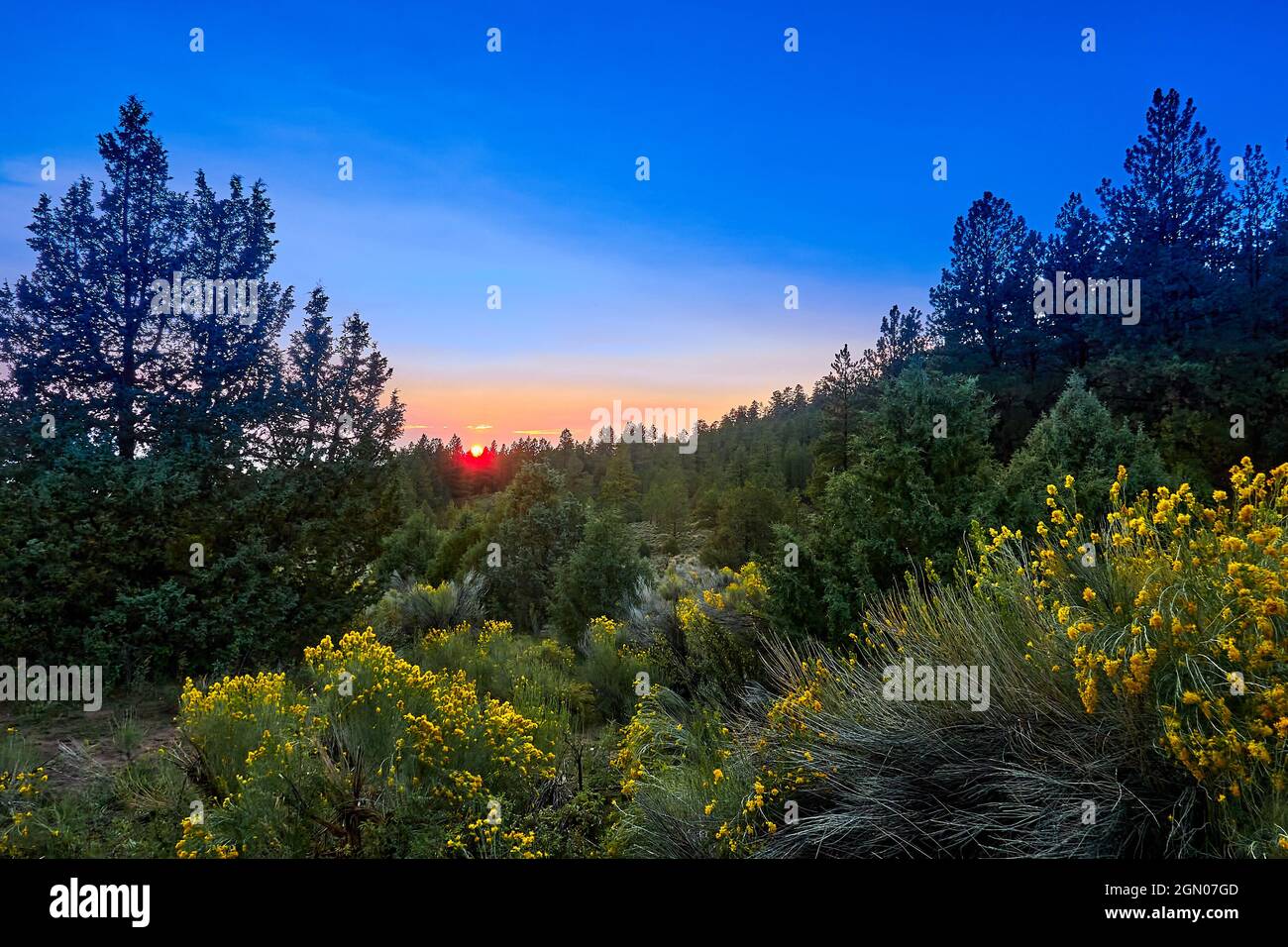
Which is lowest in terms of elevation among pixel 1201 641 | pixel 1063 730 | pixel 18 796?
pixel 18 796

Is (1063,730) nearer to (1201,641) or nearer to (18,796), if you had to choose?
(1201,641)

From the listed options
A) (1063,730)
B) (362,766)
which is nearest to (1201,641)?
(1063,730)

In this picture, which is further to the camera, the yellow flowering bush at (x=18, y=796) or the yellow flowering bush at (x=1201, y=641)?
the yellow flowering bush at (x=18, y=796)

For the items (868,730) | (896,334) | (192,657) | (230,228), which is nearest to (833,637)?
(868,730)

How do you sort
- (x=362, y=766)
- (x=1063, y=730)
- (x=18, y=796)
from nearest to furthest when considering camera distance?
(x=1063, y=730) < (x=362, y=766) < (x=18, y=796)

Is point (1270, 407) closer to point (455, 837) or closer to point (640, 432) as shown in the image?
point (640, 432)

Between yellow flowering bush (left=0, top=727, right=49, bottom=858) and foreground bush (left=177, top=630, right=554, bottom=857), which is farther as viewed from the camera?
yellow flowering bush (left=0, top=727, right=49, bottom=858)

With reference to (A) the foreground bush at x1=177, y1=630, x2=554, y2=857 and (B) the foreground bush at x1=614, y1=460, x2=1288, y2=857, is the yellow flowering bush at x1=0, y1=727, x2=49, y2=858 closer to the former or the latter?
(A) the foreground bush at x1=177, y1=630, x2=554, y2=857

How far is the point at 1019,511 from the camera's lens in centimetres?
636

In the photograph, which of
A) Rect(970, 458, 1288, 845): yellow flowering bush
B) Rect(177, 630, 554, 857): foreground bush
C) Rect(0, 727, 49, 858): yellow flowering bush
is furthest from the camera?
Rect(0, 727, 49, 858): yellow flowering bush

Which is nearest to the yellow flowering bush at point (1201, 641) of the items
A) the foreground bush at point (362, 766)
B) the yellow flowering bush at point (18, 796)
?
the foreground bush at point (362, 766)

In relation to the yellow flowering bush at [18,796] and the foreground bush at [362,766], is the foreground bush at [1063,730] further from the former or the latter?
the yellow flowering bush at [18,796]

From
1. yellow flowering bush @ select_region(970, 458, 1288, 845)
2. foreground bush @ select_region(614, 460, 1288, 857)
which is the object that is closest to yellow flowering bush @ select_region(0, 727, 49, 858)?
foreground bush @ select_region(614, 460, 1288, 857)

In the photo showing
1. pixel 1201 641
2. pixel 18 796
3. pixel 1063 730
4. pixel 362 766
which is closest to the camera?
pixel 1201 641
